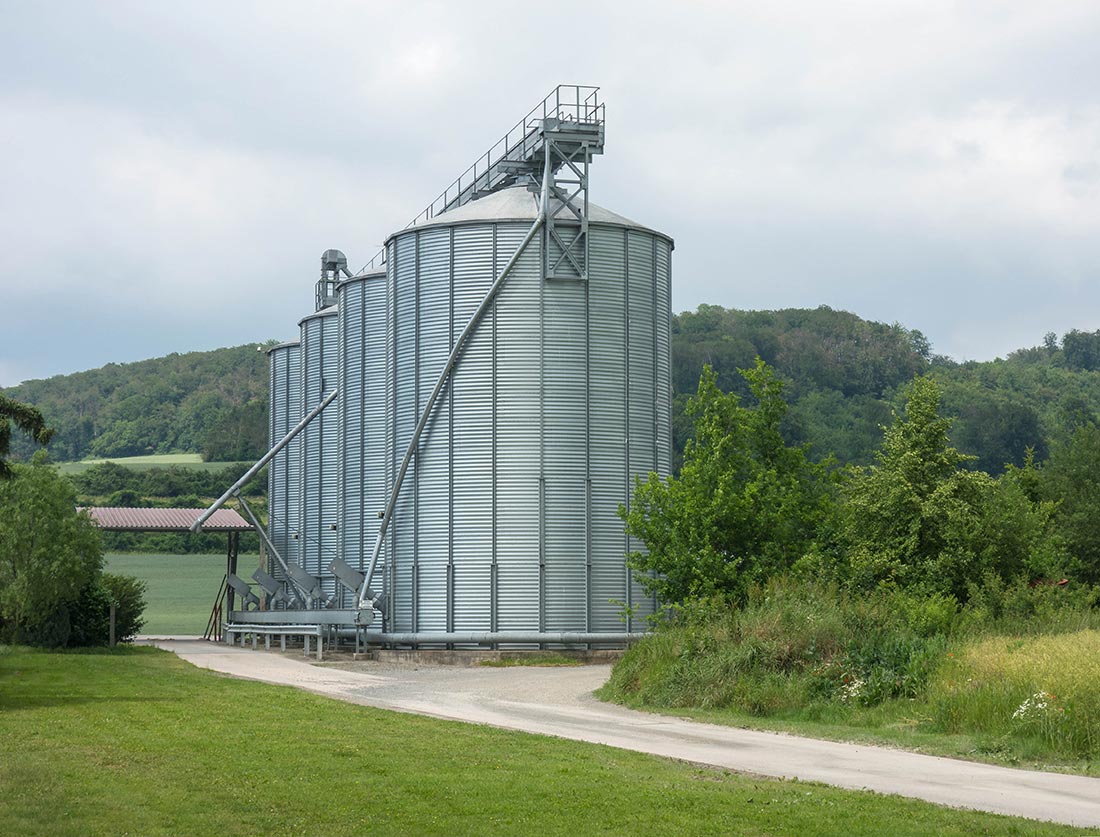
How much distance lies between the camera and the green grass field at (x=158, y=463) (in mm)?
136375

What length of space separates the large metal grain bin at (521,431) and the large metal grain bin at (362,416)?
4.06 m

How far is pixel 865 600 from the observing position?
33031 mm

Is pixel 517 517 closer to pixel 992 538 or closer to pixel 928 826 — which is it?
pixel 992 538

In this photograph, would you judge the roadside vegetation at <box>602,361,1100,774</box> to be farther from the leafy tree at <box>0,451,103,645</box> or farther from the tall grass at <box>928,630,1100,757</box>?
the leafy tree at <box>0,451,103,645</box>

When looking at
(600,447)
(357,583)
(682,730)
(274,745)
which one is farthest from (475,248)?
(274,745)

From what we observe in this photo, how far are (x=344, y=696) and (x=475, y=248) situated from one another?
20.3 metres

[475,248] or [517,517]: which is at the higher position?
[475,248]

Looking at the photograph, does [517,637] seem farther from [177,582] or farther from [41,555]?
[177,582]

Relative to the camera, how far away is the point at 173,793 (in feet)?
51.4

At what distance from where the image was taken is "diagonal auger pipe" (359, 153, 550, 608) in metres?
46.4

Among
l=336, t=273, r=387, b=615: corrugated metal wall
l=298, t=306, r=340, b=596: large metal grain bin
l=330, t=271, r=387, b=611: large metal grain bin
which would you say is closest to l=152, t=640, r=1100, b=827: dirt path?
l=336, t=273, r=387, b=615: corrugated metal wall

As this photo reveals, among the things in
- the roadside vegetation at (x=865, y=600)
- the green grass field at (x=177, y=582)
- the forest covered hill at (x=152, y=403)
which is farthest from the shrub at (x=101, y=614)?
the forest covered hill at (x=152, y=403)

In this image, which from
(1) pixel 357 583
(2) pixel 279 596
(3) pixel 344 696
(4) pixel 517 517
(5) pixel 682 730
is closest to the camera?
(5) pixel 682 730

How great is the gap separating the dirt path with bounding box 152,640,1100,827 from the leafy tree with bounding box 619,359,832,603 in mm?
3955
